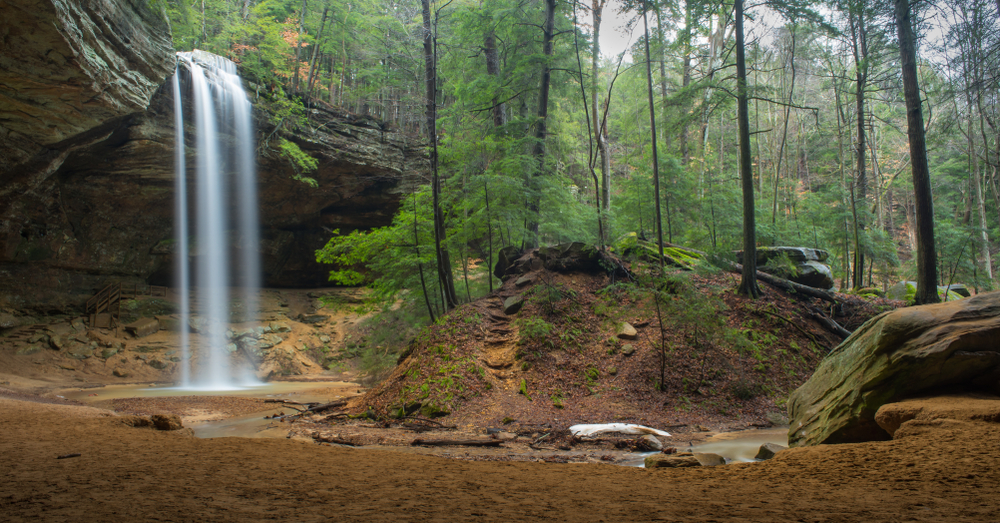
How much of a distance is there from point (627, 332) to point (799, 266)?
5.81m

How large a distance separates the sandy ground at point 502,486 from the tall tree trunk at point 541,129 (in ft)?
29.7

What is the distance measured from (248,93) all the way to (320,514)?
63.6 ft

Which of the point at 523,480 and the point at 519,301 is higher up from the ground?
the point at 519,301

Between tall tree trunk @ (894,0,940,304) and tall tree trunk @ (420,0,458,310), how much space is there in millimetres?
10414

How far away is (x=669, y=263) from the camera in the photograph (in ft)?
35.5

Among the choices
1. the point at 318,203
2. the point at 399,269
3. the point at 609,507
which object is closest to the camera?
the point at 609,507

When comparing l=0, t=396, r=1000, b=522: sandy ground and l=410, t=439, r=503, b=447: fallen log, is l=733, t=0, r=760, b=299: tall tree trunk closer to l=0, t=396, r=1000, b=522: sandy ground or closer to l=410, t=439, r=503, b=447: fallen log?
l=0, t=396, r=1000, b=522: sandy ground

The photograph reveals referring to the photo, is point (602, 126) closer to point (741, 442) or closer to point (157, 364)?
point (741, 442)

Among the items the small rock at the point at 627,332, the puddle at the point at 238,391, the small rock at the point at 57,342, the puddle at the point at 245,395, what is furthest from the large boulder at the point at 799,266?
the small rock at the point at 57,342

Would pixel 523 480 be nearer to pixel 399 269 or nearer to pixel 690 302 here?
pixel 690 302

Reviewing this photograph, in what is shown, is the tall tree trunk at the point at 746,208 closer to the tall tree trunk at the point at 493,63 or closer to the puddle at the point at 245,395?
the tall tree trunk at the point at 493,63

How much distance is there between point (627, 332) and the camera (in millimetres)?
9492

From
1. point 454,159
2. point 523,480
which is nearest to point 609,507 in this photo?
point 523,480

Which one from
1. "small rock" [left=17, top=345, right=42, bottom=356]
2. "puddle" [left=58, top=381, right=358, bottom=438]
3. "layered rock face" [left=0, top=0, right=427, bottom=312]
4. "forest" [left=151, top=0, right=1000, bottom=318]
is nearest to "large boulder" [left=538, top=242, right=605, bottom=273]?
"forest" [left=151, top=0, right=1000, bottom=318]
